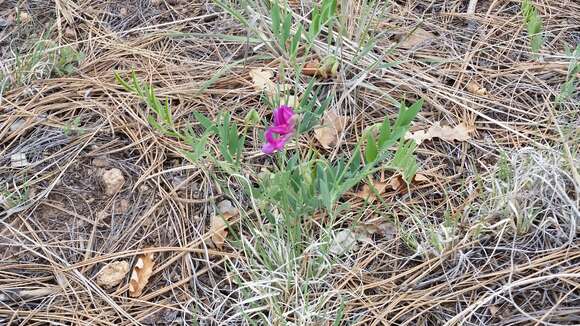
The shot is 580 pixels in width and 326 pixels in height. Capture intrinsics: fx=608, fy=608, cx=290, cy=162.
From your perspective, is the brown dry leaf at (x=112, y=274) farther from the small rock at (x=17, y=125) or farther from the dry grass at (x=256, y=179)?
the small rock at (x=17, y=125)

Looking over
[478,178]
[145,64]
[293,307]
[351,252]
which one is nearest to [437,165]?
[478,178]

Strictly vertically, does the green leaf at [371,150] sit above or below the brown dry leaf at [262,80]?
above

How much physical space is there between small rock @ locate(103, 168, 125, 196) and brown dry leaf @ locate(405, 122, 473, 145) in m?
0.71

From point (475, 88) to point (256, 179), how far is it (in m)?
0.66

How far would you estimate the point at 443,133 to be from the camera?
59.4 inches

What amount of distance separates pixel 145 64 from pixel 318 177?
74cm

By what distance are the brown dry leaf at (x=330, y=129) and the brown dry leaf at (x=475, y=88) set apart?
0.36 meters

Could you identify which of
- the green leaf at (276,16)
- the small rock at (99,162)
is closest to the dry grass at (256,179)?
the small rock at (99,162)

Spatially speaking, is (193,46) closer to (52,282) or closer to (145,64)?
(145,64)

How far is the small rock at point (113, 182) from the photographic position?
1.46 meters

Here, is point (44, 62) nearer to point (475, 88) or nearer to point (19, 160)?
point (19, 160)

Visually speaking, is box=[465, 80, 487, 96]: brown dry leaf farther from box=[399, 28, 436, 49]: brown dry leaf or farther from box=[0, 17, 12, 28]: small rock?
box=[0, 17, 12, 28]: small rock

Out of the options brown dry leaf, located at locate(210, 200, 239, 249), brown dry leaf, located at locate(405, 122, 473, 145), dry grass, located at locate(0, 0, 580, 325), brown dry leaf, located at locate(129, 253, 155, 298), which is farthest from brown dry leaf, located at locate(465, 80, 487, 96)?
brown dry leaf, located at locate(129, 253, 155, 298)

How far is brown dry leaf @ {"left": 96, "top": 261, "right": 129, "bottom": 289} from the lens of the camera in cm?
129
